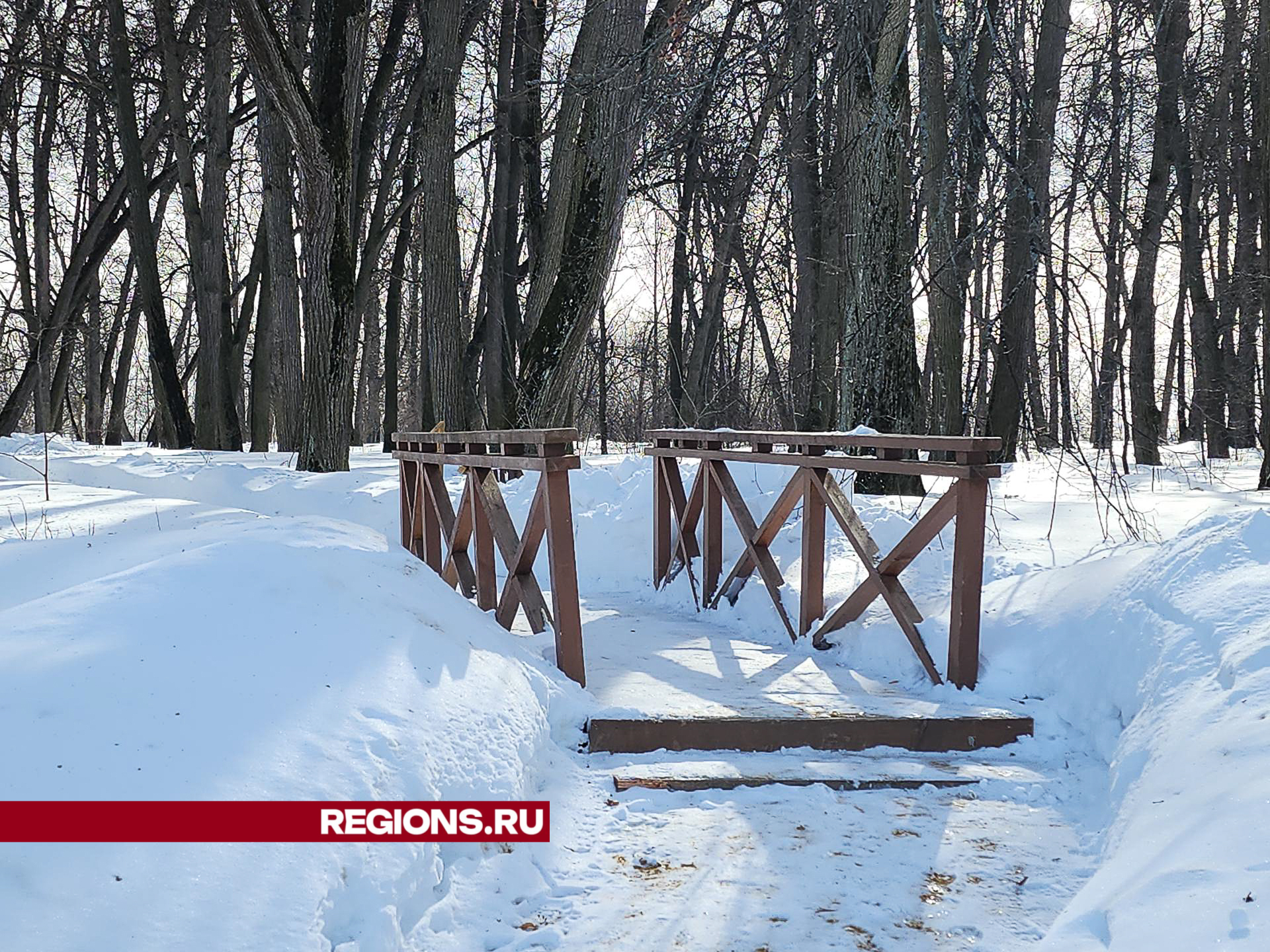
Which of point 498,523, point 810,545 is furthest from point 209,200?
point 810,545

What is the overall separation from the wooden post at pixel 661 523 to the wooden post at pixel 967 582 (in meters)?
3.19

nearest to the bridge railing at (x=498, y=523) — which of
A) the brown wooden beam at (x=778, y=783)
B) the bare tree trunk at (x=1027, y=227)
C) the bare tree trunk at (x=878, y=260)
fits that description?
the brown wooden beam at (x=778, y=783)

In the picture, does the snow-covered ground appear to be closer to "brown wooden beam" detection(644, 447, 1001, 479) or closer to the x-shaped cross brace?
the x-shaped cross brace

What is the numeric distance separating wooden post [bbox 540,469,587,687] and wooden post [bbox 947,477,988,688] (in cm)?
176

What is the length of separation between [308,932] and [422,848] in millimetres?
629

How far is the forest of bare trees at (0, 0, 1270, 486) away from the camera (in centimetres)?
551

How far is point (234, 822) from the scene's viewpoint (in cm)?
219

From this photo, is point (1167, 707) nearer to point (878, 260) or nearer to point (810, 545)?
point (810, 545)

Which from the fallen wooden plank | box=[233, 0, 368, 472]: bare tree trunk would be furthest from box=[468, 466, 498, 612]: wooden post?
box=[233, 0, 368, 472]: bare tree trunk

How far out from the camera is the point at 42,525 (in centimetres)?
653

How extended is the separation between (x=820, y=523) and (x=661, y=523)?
216 centimetres

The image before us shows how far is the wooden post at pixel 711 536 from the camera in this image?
6.87 meters

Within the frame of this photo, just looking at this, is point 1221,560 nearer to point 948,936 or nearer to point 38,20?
point 948,936

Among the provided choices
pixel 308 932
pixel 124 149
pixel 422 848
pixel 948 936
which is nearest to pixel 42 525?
pixel 422 848
